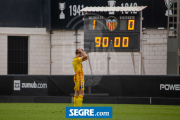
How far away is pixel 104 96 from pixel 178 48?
182 inches

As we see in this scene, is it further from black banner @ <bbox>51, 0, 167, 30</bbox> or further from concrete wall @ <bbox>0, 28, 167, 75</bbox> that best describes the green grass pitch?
black banner @ <bbox>51, 0, 167, 30</bbox>

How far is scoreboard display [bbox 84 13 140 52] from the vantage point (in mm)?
14586

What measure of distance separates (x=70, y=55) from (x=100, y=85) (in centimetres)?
833

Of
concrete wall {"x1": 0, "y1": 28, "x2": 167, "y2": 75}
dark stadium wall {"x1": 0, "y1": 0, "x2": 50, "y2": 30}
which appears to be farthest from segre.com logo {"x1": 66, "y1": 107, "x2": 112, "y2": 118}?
dark stadium wall {"x1": 0, "y1": 0, "x2": 50, "y2": 30}

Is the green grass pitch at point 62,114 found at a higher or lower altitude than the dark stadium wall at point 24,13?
lower

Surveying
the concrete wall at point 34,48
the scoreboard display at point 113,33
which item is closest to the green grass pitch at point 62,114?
the scoreboard display at point 113,33

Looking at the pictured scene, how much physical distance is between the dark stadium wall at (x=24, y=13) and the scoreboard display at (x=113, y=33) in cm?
655

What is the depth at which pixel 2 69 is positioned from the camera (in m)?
20.2

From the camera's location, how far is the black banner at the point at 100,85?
475 inches

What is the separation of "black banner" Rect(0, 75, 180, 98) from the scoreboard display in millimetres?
2584

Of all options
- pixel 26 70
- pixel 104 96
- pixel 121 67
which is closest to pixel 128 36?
pixel 104 96

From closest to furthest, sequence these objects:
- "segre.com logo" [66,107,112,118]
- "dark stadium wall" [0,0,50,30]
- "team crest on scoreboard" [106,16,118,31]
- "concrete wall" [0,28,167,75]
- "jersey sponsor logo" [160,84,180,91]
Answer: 1. "segre.com logo" [66,107,112,118]
2. "jersey sponsor logo" [160,84,180,91]
3. "team crest on scoreboard" [106,16,118,31]
4. "concrete wall" [0,28,167,75]
5. "dark stadium wall" [0,0,50,30]

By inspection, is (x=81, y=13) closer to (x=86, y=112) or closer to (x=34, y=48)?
(x=34, y=48)

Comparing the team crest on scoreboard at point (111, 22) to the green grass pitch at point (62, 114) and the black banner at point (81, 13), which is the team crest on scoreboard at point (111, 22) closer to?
the black banner at point (81, 13)
